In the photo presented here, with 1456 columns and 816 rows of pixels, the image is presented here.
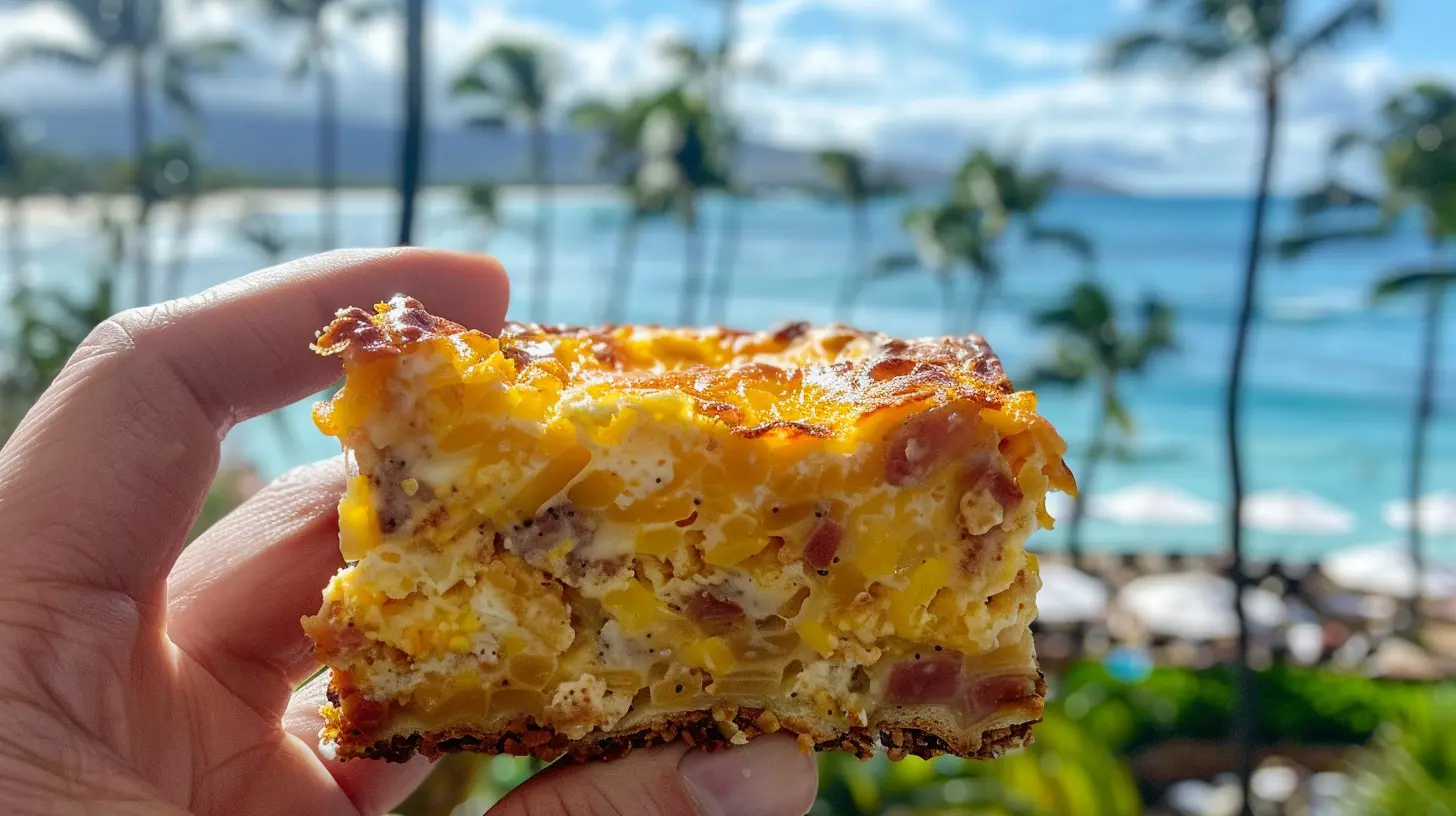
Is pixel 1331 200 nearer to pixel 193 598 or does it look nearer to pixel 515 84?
pixel 515 84

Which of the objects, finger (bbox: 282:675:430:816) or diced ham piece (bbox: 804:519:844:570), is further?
finger (bbox: 282:675:430:816)

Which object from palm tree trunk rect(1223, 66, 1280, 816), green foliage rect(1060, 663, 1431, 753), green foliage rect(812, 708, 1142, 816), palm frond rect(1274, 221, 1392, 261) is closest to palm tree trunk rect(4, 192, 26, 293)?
green foliage rect(812, 708, 1142, 816)

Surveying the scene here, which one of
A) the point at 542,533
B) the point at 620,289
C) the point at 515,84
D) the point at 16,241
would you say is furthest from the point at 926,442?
the point at 620,289

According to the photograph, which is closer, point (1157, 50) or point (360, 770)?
point (360, 770)

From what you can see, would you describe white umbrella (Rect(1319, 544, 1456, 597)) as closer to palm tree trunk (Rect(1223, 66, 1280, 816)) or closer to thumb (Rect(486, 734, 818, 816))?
palm tree trunk (Rect(1223, 66, 1280, 816))

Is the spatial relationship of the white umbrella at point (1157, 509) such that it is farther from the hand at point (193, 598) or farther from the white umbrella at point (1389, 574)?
the hand at point (193, 598)

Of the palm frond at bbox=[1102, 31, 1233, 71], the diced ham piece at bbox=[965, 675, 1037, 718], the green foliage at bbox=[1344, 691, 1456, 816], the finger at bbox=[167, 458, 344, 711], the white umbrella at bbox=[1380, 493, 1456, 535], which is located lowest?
the white umbrella at bbox=[1380, 493, 1456, 535]
